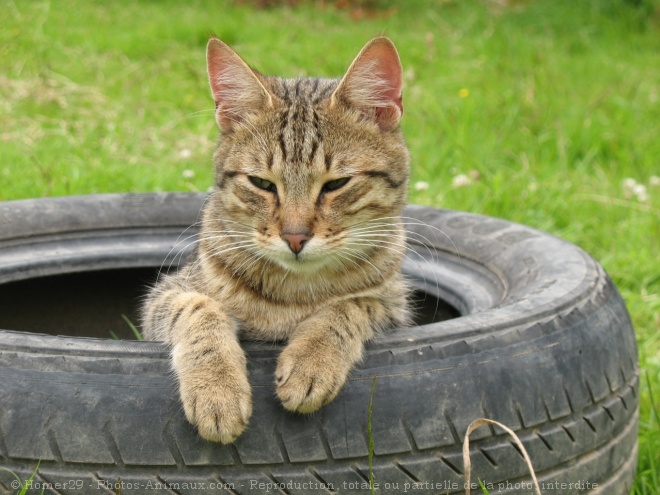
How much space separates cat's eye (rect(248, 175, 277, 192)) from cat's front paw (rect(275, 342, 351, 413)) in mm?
533

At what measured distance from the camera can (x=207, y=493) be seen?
1845 millimetres

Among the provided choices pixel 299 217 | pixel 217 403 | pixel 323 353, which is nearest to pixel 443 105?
pixel 299 217

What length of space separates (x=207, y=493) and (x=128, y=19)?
8001mm

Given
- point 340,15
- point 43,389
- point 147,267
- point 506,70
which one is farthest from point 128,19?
point 43,389

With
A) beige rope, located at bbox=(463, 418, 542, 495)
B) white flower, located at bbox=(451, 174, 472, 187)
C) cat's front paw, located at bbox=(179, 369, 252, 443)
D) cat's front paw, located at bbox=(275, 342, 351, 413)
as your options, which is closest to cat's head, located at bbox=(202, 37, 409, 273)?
cat's front paw, located at bbox=(275, 342, 351, 413)

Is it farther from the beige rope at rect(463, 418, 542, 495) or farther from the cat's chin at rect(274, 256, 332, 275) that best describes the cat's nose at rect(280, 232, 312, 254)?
the beige rope at rect(463, 418, 542, 495)

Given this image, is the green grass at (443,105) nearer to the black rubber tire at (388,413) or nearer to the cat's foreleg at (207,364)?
the black rubber tire at (388,413)

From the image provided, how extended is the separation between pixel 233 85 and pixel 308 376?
1012 millimetres

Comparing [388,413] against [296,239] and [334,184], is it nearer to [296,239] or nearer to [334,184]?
[296,239]

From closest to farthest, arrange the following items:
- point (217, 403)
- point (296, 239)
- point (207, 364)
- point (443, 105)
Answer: point (217, 403), point (207, 364), point (296, 239), point (443, 105)

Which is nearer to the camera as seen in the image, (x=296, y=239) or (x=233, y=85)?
(x=296, y=239)

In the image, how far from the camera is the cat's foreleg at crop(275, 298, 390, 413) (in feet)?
6.19

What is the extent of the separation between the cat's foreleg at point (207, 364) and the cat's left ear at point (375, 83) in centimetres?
72

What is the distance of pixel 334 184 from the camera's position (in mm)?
2391
